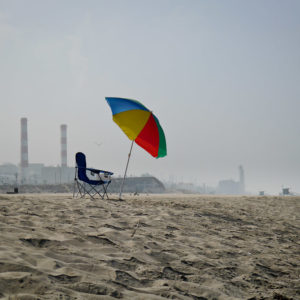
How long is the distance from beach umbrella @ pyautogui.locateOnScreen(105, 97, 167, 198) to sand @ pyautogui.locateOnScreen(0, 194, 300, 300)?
9.11ft

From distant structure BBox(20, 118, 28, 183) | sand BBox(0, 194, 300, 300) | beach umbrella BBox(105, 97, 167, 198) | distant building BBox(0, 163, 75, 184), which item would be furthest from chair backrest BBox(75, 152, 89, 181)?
distant structure BBox(20, 118, 28, 183)


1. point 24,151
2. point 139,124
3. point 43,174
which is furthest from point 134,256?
point 43,174

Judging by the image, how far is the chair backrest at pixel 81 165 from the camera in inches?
305

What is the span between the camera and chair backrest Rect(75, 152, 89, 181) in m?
7.74

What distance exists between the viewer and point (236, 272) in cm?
334

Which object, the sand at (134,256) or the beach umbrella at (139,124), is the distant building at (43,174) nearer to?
the beach umbrella at (139,124)

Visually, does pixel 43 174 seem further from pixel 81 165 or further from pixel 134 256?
pixel 134 256

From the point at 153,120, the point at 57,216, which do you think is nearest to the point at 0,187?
the point at 153,120

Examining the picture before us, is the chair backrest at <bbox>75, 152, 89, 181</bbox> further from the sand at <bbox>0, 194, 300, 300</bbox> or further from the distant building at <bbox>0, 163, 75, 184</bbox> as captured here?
the distant building at <bbox>0, 163, 75, 184</bbox>

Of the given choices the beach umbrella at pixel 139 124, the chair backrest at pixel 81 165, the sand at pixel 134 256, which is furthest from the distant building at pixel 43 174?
the sand at pixel 134 256

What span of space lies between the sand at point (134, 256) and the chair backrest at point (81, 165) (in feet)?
7.57

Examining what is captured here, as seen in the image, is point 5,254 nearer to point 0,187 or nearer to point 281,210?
point 281,210

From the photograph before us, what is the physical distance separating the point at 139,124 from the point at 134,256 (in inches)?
196

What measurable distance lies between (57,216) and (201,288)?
229 centimetres
